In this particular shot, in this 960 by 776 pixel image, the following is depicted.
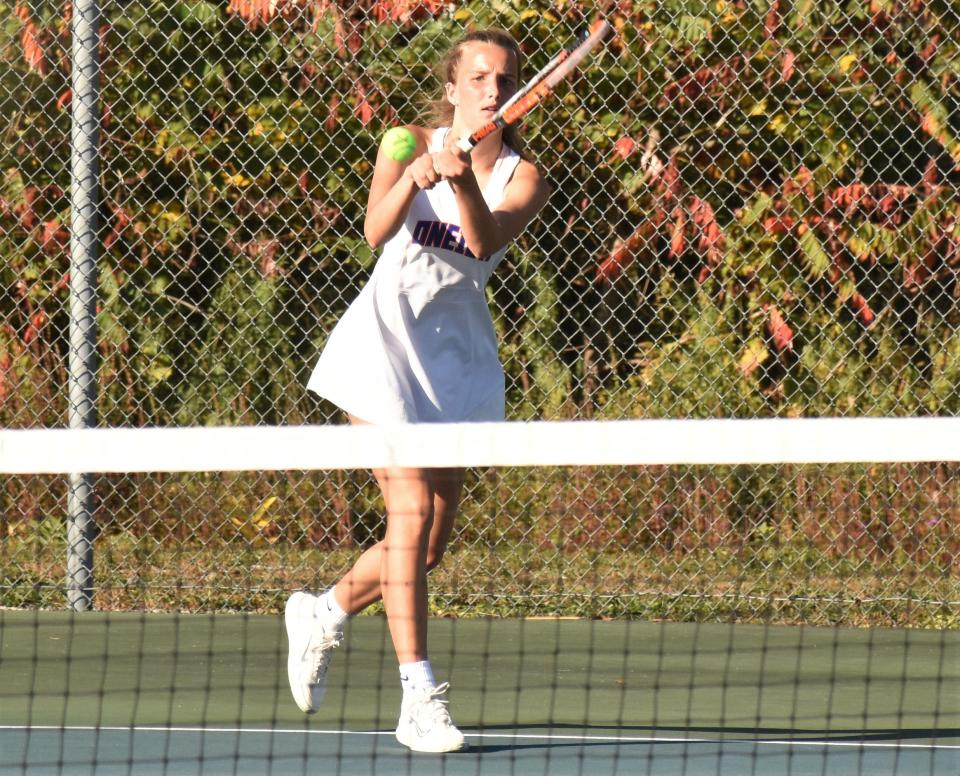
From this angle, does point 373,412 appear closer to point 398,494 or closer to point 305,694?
point 398,494

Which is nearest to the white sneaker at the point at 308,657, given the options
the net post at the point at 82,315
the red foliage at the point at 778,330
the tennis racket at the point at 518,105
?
the tennis racket at the point at 518,105

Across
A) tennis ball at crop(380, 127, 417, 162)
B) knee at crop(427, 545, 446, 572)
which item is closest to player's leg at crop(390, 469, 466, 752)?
knee at crop(427, 545, 446, 572)

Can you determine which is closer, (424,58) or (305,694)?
(305,694)

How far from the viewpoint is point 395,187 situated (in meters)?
4.14

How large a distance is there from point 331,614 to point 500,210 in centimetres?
112

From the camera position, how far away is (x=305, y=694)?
4551 mm

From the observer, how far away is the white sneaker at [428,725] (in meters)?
4.23

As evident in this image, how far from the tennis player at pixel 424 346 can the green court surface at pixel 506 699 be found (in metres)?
0.19

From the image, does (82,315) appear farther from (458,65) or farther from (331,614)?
(458,65)

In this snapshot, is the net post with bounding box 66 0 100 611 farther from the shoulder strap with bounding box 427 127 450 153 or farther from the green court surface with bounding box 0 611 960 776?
the shoulder strap with bounding box 427 127 450 153

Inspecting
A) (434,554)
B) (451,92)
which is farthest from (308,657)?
(451,92)

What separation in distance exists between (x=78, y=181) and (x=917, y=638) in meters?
3.46

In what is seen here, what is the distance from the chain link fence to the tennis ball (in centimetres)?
248

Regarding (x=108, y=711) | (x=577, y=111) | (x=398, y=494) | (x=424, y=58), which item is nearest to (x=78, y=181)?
(x=424, y=58)
